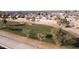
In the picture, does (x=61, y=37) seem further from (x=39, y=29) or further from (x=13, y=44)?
(x=13, y=44)

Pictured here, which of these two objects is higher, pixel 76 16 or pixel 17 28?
pixel 76 16

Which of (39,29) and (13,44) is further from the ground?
(39,29)

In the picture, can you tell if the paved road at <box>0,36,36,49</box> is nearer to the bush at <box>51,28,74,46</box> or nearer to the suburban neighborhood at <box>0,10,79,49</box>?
the suburban neighborhood at <box>0,10,79,49</box>

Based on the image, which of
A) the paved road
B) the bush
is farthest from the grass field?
the paved road

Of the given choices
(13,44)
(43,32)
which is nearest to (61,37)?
(43,32)

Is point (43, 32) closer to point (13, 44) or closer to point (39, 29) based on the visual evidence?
point (39, 29)

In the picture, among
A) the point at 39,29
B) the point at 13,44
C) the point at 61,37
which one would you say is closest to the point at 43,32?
the point at 39,29
